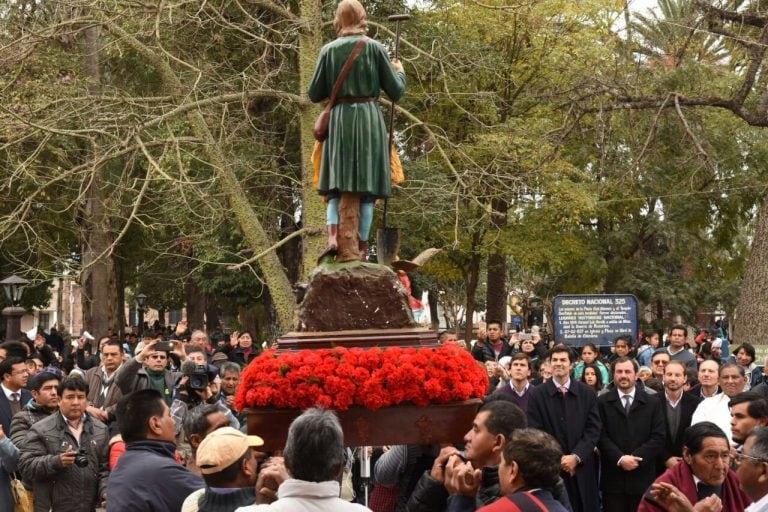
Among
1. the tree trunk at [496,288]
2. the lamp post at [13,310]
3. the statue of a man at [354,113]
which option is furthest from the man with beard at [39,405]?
the tree trunk at [496,288]

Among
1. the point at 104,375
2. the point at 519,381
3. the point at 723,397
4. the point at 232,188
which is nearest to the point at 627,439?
the point at 723,397

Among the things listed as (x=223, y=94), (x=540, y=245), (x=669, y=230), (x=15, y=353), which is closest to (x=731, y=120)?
(x=669, y=230)

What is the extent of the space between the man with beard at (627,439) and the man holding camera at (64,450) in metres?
4.59

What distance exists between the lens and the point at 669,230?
1400 inches

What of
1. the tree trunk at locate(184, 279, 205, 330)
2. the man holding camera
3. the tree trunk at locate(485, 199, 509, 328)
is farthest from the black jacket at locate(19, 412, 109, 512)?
the tree trunk at locate(184, 279, 205, 330)

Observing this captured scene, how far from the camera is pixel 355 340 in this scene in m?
8.64

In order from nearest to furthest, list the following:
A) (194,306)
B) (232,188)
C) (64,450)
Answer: (64,450) → (232,188) → (194,306)

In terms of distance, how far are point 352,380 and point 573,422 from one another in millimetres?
3229

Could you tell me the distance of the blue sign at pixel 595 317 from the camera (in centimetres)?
2012

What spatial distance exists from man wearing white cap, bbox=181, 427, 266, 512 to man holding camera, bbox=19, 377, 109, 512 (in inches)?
135

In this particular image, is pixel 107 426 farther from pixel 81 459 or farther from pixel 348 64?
pixel 348 64

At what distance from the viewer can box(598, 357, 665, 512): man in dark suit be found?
34.1ft

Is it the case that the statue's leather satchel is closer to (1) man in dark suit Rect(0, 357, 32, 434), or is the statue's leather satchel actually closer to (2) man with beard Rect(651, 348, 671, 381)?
(1) man in dark suit Rect(0, 357, 32, 434)

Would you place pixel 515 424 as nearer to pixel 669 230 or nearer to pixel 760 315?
pixel 760 315
